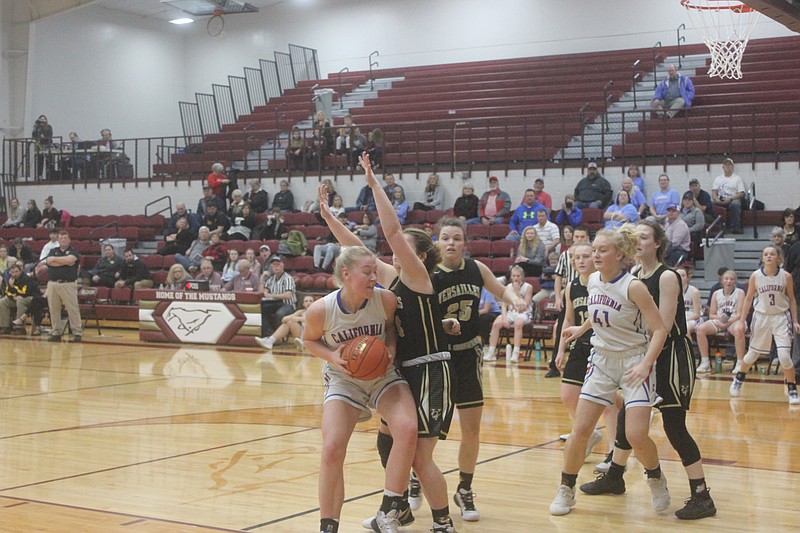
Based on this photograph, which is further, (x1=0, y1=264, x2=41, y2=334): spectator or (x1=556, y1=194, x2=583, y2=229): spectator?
(x1=0, y1=264, x2=41, y2=334): spectator

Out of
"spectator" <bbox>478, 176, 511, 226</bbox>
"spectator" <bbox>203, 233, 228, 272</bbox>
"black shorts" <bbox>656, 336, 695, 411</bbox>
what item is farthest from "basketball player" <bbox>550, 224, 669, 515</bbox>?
"spectator" <bbox>203, 233, 228, 272</bbox>

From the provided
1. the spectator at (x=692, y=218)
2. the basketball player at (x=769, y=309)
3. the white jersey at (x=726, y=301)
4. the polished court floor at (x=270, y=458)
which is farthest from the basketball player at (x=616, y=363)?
the spectator at (x=692, y=218)

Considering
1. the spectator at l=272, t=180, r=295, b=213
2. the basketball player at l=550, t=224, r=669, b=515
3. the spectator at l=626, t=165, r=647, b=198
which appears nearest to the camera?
the basketball player at l=550, t=224, r=669, b=515

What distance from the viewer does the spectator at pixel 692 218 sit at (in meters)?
14.4

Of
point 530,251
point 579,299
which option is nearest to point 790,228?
point 530,251

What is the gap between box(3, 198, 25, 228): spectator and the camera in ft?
71.1

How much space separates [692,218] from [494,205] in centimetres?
352

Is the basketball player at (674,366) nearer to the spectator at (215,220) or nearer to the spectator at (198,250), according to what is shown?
the spectator at (198,250)

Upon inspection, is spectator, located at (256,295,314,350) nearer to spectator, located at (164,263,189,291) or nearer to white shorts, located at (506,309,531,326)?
spectator, located at (164,263,189,291)

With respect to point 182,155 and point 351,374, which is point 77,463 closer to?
point 351,374

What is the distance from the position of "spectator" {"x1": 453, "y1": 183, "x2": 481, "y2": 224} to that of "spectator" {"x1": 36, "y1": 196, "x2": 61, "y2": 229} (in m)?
9.74

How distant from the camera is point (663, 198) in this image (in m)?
15.1

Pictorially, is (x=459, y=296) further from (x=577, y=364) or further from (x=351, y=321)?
(x=577, y=364)

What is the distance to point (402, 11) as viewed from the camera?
1042 inches
